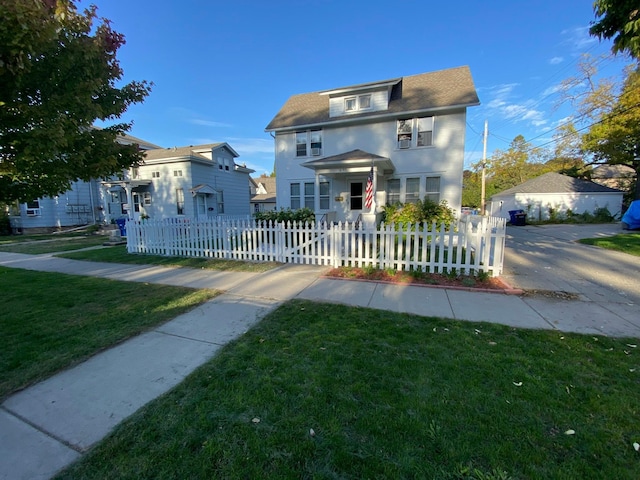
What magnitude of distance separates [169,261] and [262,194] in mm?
38023

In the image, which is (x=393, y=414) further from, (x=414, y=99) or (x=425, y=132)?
(x=414, y=99)

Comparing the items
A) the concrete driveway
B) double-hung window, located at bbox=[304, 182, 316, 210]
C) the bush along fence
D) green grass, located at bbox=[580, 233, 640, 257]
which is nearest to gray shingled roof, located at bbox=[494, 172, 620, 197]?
green grass, located at bbox=[580, 233, 640, 257]

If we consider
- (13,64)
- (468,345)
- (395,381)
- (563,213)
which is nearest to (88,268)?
(13,64)

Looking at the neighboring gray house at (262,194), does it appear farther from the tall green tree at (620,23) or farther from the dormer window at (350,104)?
the tall green tree at (620,23)

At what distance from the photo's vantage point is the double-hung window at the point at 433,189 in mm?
12430

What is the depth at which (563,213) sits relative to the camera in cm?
2356

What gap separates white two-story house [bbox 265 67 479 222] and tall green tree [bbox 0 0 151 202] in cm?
761

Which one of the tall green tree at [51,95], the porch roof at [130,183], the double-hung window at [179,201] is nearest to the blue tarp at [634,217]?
the tall green tree at [51,95]

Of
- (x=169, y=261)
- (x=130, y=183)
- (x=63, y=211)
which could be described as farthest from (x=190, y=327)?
(x=63, y=211)

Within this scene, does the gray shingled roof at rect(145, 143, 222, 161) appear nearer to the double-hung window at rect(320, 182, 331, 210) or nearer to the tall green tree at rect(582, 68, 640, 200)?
the double-hung window at rect(320, 182, 331, 210)

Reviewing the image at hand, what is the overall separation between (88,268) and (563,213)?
31309mm

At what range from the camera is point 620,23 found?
261 inches

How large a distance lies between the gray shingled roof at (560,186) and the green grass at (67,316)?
2954cm

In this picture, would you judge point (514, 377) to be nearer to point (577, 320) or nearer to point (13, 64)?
point (577, 320)
